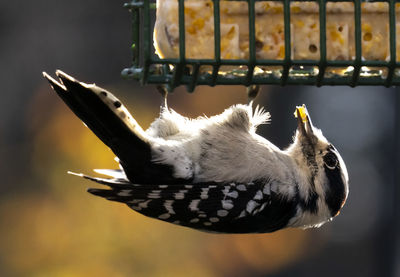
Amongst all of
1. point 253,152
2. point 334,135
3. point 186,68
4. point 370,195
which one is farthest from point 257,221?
point 370,195

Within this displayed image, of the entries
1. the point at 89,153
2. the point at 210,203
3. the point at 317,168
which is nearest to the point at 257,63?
the point at 210,203

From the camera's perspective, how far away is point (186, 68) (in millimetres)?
4145

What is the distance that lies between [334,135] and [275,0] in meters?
6.88

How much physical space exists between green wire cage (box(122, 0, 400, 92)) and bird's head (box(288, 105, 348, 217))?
1.85ft

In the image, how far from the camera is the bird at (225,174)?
452 centimetres

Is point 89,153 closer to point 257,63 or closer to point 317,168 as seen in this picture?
point 317,168

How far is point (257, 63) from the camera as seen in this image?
402 centimetres

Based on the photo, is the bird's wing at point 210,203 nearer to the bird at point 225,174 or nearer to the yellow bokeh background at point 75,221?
the bird at point 225,174

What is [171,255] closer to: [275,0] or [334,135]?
[334,135]

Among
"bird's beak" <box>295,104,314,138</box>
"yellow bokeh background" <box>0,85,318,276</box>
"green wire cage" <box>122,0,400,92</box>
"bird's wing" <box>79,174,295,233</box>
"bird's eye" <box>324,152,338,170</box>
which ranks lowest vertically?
"yellow bokeh background" <box>0,85,318,276</box>

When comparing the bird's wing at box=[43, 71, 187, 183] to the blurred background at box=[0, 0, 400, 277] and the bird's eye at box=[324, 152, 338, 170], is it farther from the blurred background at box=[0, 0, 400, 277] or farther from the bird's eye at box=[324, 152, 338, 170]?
the blurred background at box=[0, 0, 400, 277]

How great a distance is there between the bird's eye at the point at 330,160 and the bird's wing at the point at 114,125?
Result: 0.73 m

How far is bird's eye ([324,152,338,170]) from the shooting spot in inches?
187

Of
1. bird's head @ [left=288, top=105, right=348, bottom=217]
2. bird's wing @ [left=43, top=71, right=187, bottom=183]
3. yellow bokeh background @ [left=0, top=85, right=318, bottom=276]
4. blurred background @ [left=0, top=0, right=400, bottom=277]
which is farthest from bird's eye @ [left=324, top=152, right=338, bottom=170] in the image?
yellow bokeh background @ [left=0, top=85, right=318, bottom=276]
